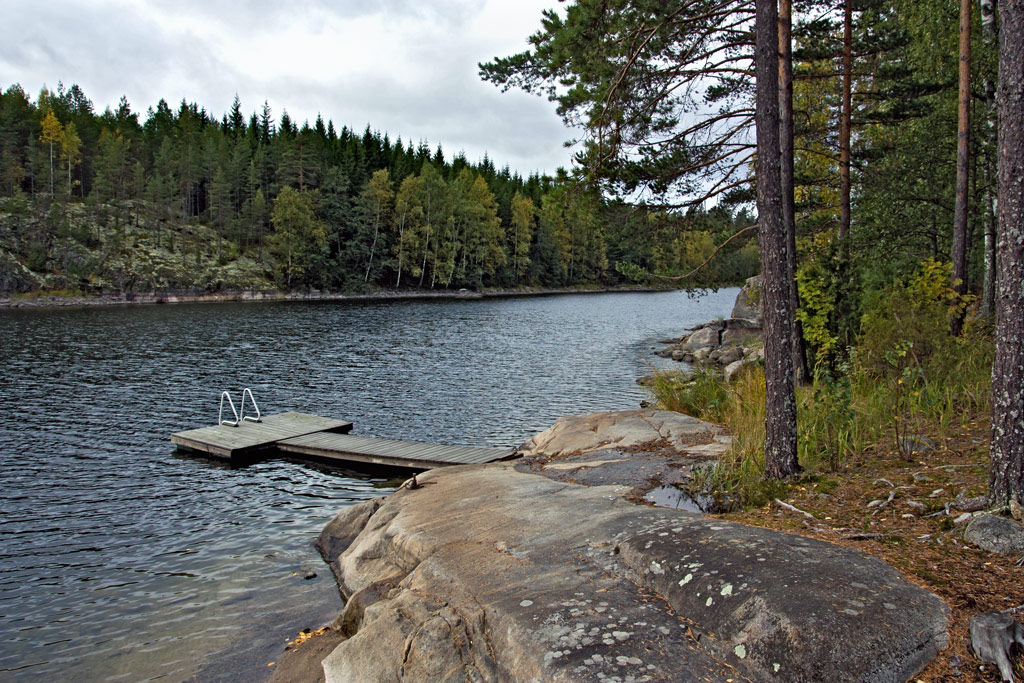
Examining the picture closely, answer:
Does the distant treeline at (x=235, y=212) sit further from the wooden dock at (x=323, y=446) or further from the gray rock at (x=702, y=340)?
the wooden dock at (x=323, y=446)

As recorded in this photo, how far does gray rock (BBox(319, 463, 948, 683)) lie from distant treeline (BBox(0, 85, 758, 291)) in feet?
220

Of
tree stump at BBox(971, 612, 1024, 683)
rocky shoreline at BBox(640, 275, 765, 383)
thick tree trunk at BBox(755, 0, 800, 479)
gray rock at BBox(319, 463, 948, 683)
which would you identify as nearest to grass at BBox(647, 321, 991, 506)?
thick tree trunk at BBox(755, 0, 800, 479)

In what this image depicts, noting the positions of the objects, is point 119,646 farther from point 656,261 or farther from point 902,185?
point 902,185

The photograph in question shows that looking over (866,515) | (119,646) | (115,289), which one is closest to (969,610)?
(866,515)

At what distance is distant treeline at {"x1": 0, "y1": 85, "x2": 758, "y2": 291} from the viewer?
6569cm

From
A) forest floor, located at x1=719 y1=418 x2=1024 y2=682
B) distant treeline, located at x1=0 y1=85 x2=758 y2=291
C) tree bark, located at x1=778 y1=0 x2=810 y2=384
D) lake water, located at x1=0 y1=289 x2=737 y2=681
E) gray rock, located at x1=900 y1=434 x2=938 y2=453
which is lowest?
lake water, located at x1=0 y1=289 x2=737 y2=681

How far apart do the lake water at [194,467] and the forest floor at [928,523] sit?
543 centimetres

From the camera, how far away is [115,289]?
61.0 metres

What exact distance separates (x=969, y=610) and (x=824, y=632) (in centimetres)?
98

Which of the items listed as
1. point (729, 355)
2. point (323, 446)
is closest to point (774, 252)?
point (323, 446)

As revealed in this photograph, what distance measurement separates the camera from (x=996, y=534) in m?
4.56

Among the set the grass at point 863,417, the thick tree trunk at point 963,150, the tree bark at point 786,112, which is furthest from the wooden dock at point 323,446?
the thick tree trunk at point 963,150

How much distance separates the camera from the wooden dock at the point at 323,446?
13.0 m

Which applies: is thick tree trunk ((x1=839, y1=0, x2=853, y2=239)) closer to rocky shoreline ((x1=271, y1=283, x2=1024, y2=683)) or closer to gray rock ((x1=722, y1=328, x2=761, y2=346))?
rocky shoreline ((x1=271, y1=283, x2=1024, y2=683))
